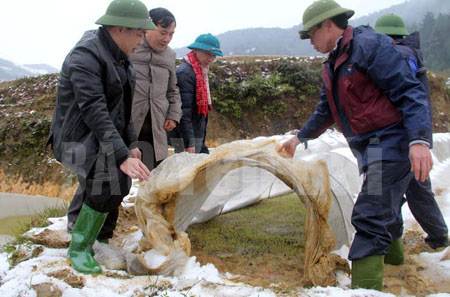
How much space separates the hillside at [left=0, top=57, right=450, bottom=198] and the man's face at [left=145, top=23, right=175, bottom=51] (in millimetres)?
4775

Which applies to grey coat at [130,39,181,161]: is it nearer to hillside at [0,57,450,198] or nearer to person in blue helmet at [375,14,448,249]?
person in blue helmet at [375,14,448,249]

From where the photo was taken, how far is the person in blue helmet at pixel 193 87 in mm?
3342

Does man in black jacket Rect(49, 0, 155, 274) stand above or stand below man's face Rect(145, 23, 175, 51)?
below

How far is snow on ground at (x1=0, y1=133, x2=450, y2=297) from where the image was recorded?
5.93 ft

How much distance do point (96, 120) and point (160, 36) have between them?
3.92 ft

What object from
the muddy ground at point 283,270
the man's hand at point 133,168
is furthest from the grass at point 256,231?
the man's hand at point 133,168

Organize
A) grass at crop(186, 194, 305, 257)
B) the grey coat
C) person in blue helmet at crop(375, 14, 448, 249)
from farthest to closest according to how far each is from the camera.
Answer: the grey coat < grass at crop(186, 194, 305, 257) < person in blue helmet at crop(375, 14, 448, 249)

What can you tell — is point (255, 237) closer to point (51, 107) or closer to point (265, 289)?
point (265, 289)

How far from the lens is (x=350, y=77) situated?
2.02 meters

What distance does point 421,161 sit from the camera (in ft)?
5.84

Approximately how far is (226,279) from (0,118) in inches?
361

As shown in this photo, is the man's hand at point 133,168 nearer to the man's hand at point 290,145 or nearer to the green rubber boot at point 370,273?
the man's hand at point 290,145

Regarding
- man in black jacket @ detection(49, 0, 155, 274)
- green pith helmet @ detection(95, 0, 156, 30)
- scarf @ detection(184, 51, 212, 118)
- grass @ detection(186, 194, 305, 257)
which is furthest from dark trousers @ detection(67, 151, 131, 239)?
scarf @ detection(184, 51, 212, 118)

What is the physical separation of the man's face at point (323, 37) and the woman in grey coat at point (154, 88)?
1211 mm
